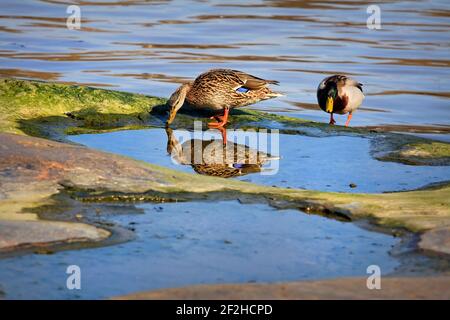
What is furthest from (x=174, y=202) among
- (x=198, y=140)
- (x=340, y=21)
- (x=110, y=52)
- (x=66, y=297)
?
(x=340, y=21)

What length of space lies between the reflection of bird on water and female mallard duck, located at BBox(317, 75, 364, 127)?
264 cm

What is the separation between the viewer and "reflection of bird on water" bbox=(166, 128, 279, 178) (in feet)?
24.5

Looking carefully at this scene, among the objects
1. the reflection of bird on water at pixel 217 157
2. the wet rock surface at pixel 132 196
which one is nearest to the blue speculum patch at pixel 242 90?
the reflection of bird on water at pixel 217 157

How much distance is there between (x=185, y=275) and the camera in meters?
4.29

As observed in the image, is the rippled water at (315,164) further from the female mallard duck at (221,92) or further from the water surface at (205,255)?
the water surface at (205,255)

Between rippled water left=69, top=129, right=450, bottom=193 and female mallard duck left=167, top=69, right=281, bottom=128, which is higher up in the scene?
female mallard duck left=167, top=69, right=281, bottom=128

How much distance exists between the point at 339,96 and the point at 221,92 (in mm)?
1526

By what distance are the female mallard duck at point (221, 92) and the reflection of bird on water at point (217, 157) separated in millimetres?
1338

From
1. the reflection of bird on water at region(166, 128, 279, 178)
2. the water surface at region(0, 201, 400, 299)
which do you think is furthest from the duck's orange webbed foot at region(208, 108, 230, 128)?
the water surface at region(0, 201, 400, 299)

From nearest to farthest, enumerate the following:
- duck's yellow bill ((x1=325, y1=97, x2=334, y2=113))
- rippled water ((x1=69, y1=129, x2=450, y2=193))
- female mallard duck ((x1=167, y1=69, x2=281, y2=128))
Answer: rippled water ((x1=69, y1=129, x2=450, y2=193)), female mallard duck ((x1=167, y1=69, x2=281, y2=128)), duck's yellow bill ((x1=325, y1=97, x2=334, y2=113))

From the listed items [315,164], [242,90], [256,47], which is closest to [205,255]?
[315,164]

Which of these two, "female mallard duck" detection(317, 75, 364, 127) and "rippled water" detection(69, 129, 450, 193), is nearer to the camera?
"rippled water" detection(69, 129, 450, 193)

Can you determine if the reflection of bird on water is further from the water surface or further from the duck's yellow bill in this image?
the duck's yellow bill
